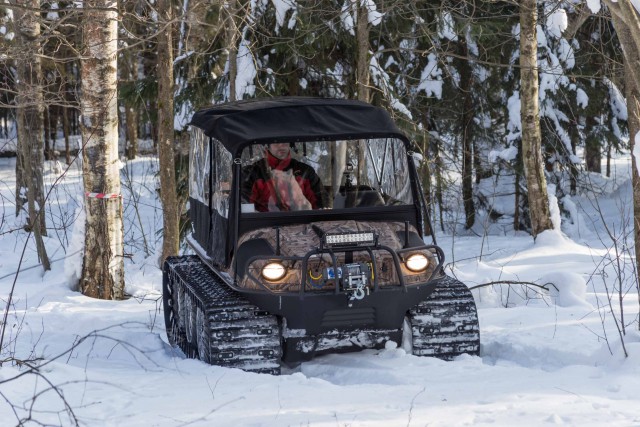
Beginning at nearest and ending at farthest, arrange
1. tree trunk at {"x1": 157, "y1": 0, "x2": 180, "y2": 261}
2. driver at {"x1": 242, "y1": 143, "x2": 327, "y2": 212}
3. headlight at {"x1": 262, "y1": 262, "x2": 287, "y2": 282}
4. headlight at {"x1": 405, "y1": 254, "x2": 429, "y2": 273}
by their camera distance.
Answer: headlight at {"x1": 262, "y1": 262, "x2": 287, "y2": 282}, headlight at {"x1": 405, "y1": 254, "x2": 429, "y2": 273}, driver at {"x1": 242, "y1": 143, "x2": 327, "y2": 212}, tree trunk at {"x1": 157, "y1": 0, "x2": 180, "y2": 261}

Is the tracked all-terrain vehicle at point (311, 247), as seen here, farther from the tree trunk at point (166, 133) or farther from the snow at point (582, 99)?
the snow at point (582, 99)

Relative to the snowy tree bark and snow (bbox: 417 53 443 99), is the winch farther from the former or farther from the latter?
snow (bbox: 417 53 443 99)

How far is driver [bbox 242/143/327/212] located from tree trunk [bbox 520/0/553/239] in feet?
19.0

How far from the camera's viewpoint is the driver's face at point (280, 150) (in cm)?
723

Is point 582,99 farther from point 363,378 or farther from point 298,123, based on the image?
point 363,378

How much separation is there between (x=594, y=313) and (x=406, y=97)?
981 cm

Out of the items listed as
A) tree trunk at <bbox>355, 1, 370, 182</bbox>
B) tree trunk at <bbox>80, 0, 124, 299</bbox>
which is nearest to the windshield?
tree trunk at <bbox>80, 0, 124, 299</bbox>

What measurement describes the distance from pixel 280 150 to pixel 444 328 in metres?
1.89

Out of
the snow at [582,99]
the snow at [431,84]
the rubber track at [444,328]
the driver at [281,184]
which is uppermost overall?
the snow at [431,84]

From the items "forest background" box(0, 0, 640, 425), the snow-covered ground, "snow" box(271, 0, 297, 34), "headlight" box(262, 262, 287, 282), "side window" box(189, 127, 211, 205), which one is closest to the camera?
the snow-covered ground

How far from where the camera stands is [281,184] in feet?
23.7

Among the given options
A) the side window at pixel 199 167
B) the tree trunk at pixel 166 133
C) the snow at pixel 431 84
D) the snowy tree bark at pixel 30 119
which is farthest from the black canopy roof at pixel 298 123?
the snow at pixel 431 84

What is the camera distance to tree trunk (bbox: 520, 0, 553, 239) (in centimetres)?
1248

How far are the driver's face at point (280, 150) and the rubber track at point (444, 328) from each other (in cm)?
160
